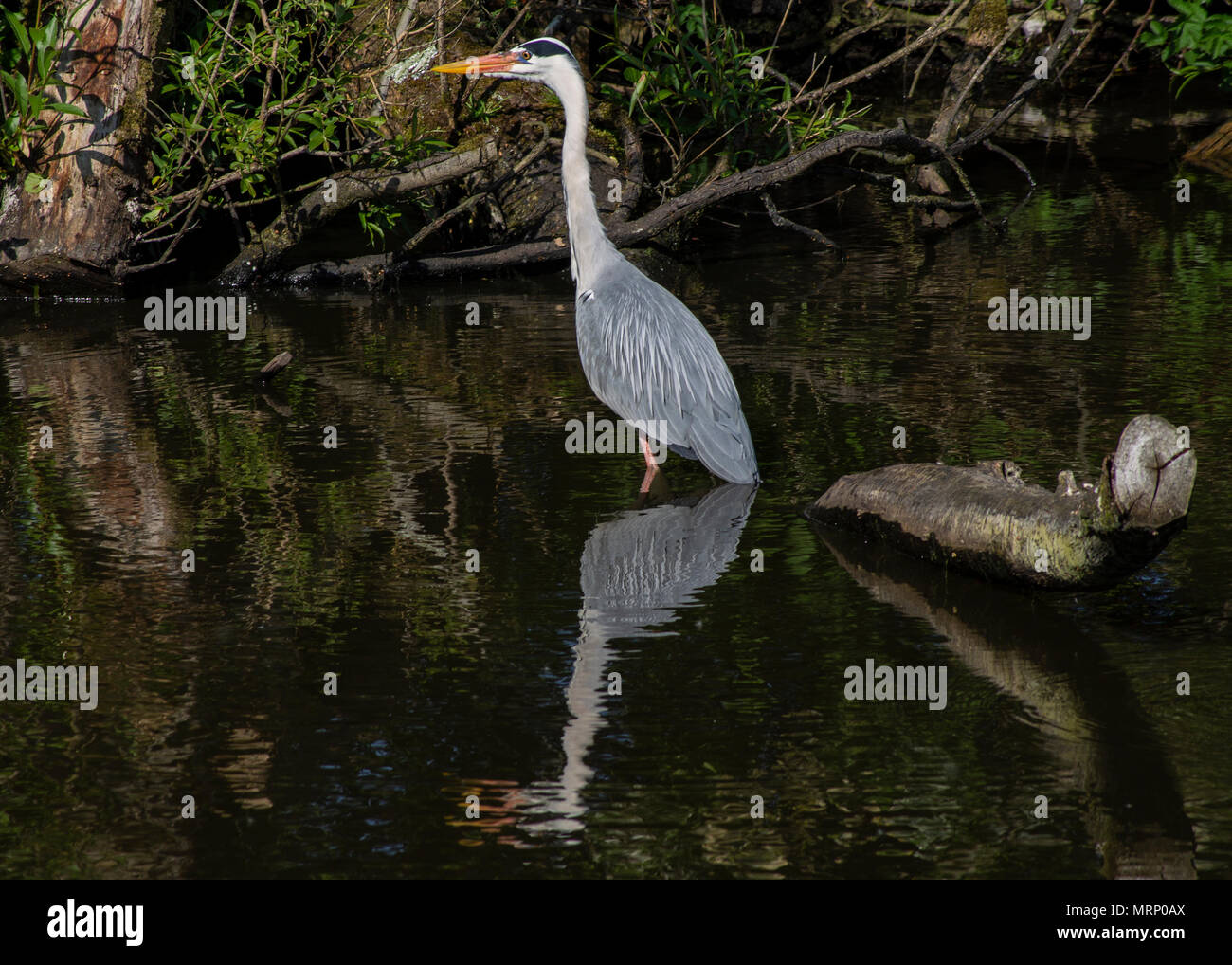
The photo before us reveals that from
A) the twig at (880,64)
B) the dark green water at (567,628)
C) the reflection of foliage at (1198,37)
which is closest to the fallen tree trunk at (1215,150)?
the reflection of foliage at (1198,37)

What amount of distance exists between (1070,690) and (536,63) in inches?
224

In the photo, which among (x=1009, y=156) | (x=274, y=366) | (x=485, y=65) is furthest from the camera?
(x=1009, y=156)

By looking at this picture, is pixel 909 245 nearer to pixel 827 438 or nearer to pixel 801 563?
pixel 827 438

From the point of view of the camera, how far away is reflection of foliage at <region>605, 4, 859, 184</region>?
41.9ft

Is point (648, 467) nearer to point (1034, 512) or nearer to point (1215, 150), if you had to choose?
point (1034, 512)

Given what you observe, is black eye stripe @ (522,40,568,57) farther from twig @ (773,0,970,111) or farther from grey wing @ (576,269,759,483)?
twig @ (773,0,970,111)

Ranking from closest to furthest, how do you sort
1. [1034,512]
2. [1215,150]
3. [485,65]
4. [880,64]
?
[1034,512] < [485,65] < [880,64] < [1215,150]

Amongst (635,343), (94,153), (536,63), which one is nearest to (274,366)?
(536,63)

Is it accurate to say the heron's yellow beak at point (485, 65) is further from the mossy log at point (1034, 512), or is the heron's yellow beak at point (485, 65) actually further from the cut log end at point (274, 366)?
the mossy log at point (1034, 512)

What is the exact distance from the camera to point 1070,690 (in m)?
5.31

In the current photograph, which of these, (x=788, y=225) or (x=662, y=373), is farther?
(x=788, y=225)

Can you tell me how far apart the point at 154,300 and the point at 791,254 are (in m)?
6.04

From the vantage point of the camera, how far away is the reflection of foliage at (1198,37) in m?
15.0

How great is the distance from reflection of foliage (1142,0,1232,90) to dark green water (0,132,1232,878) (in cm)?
568
